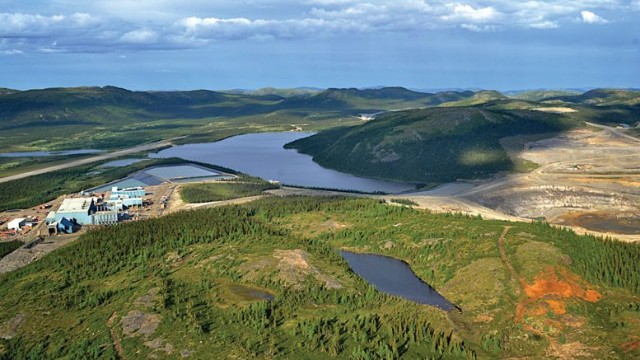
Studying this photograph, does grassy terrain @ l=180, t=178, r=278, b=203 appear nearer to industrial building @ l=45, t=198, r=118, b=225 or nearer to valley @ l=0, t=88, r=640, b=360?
valley @ l=0, t=88, r=640, b=360

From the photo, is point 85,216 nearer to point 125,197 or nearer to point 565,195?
point 125,197

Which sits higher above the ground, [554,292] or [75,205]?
[75,205]

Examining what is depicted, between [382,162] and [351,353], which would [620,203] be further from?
[351,353]

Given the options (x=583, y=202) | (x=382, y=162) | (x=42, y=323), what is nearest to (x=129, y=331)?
(x=42, y=323)

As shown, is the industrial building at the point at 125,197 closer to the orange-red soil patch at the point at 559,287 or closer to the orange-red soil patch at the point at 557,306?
the orange-red soil patch at the point at 559,287

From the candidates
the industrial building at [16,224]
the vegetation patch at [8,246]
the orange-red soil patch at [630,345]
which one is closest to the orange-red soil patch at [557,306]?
the orange-red soil patch at [630,345]

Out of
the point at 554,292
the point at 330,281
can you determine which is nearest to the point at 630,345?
the point at 554,292
